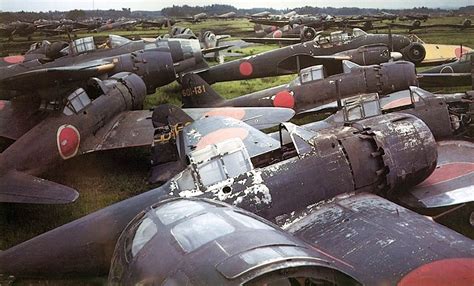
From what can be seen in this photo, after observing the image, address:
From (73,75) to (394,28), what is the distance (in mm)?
7393

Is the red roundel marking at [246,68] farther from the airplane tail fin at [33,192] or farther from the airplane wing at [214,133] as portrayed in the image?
the airplane tail fin at [33,192]

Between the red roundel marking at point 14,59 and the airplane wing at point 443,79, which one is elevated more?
the red roundel marking at point 14,59

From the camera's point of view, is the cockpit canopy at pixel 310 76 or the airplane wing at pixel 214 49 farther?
the airplane wing at pixel 214 49

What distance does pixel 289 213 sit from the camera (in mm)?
4012

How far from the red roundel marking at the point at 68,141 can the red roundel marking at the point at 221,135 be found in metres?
1.87

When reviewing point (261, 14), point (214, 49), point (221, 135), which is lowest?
point (221, 135)

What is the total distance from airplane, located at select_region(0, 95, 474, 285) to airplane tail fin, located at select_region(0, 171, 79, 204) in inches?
53.3

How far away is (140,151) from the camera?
7.68 metres

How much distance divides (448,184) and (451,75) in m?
4.88

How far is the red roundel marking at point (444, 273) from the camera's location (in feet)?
9.76

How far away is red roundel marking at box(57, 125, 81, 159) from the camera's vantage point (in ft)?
21.2

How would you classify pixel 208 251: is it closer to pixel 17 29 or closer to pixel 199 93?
pixel 17 29

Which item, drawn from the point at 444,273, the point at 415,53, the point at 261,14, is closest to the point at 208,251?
the point at 444,273

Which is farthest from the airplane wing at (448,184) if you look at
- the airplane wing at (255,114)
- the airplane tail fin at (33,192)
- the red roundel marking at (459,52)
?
the red roundel marking at (459,52)
